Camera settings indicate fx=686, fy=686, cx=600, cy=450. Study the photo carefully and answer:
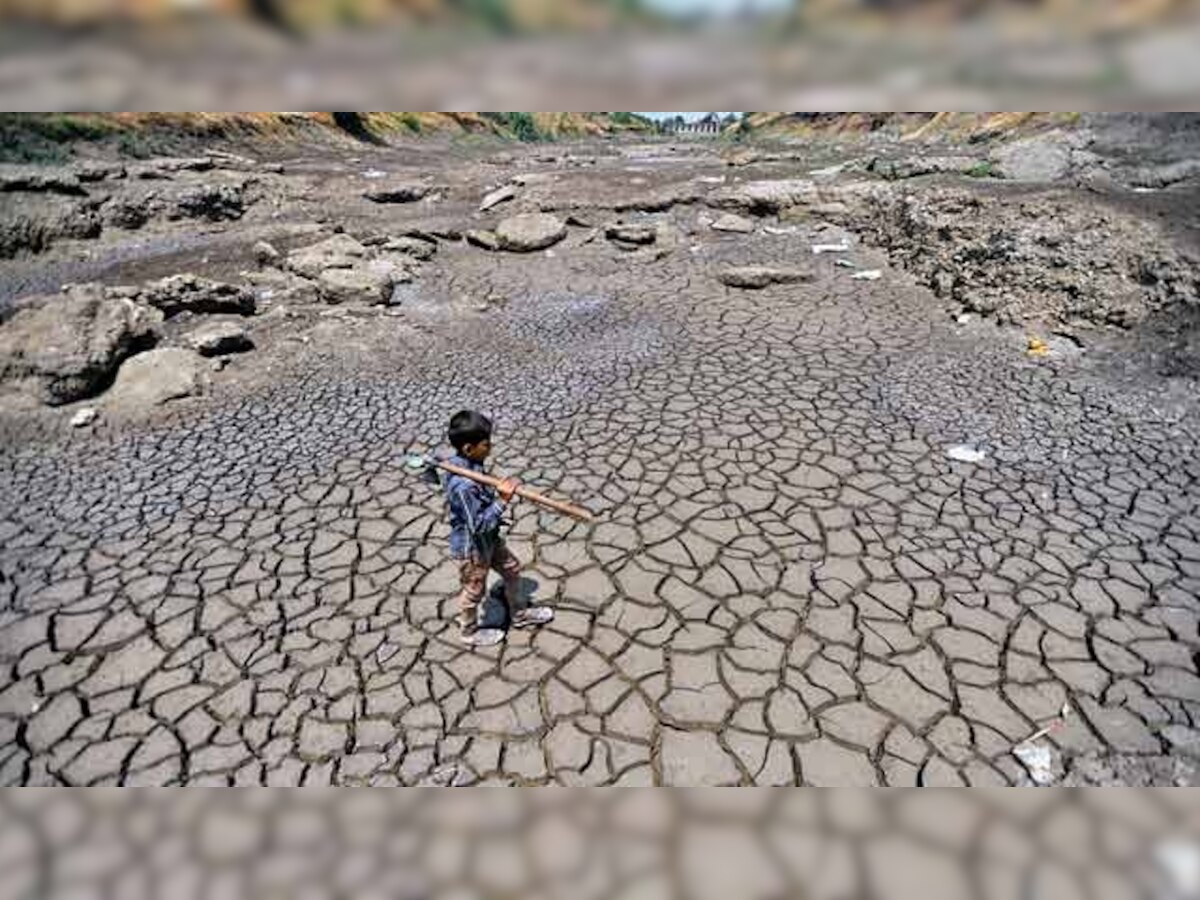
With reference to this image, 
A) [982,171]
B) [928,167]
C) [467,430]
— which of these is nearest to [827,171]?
[928,167]

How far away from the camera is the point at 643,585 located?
188 inches

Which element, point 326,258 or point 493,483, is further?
point 326,258

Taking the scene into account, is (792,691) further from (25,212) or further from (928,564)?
(25,212)

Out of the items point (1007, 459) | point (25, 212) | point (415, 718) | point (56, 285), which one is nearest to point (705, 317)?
point (1007, 459)

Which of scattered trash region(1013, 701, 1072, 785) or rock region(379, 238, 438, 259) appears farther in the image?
rock region(379, 238, 438, 259)

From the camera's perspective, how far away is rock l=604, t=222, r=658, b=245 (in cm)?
1434

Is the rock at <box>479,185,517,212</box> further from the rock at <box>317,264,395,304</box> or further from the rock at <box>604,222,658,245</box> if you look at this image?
the rock at <box>317,264,395,304</box>

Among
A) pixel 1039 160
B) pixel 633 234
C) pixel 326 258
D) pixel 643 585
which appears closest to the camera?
pixel 643 585

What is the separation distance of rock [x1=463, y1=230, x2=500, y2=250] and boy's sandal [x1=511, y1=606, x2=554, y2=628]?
11.5m

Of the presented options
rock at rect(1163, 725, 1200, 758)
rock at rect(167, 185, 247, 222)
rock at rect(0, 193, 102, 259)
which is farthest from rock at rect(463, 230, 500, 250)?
rock at rect(1163, 725, 1200, 758)

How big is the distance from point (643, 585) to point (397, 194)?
20.1m

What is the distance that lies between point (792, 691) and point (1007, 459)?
3.50m

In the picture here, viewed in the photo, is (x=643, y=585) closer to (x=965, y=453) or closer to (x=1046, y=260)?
(x=965, y=453)

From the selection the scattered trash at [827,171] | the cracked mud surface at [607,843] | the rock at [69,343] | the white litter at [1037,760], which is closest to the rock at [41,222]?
the rock at [69,343]
